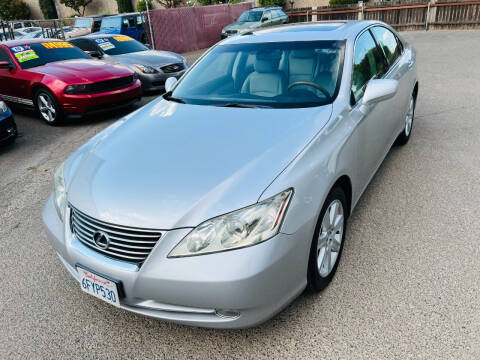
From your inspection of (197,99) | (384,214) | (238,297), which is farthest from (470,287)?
(197,99)

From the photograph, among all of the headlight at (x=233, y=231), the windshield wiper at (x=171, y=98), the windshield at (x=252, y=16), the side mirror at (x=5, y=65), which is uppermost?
the windshield wiper at (x=171, y=98)

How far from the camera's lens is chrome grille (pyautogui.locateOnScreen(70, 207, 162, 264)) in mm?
1978

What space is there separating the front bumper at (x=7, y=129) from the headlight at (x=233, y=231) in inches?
189

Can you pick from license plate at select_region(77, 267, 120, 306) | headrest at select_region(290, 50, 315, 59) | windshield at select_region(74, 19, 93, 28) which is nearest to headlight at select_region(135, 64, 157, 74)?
headrest at select_region(290, 50, 315, 59)

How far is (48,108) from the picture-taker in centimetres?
703

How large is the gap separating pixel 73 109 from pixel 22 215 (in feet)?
10.8

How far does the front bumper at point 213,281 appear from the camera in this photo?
6.14 feet

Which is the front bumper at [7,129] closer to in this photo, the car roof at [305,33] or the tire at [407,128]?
the car roof at [305,33]

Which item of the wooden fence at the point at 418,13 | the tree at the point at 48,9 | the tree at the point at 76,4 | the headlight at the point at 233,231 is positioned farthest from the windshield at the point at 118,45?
the tree at the point at 48,9

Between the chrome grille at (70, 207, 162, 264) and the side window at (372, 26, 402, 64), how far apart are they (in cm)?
310

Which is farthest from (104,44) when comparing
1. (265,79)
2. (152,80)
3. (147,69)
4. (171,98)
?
(265,79)

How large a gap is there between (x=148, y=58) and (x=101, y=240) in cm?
784

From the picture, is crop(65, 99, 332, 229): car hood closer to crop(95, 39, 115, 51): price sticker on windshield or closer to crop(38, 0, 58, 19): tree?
crop(95, 39, 115, 51): price sticker on windshield

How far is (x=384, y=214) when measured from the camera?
3490 millimetres
